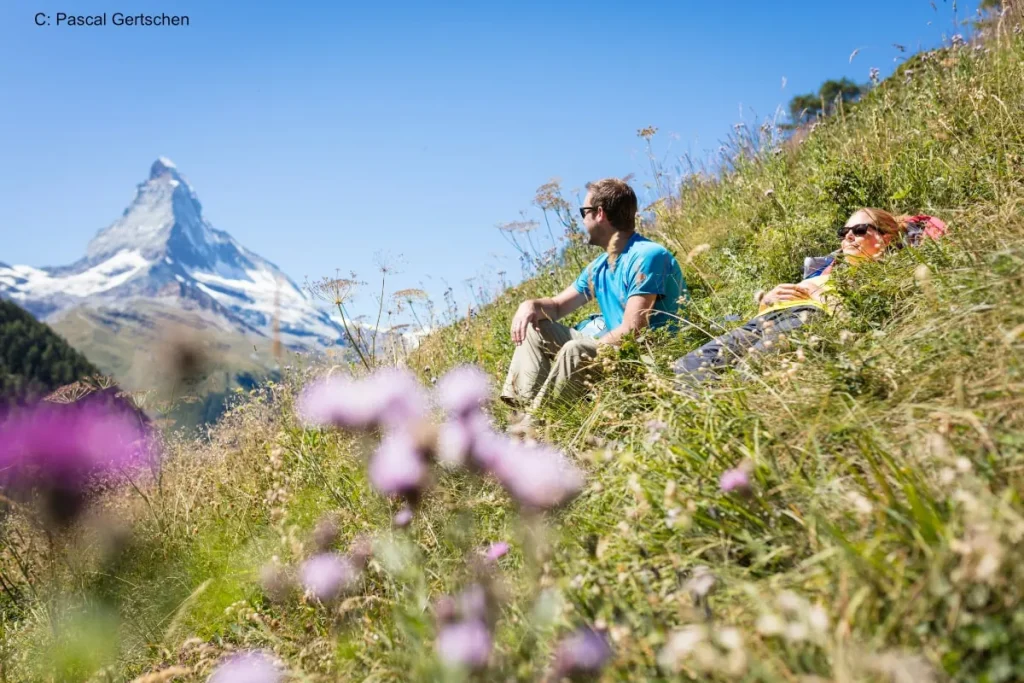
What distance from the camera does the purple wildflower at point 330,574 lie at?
6.16 feet

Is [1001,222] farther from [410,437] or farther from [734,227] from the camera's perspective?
[734,227]

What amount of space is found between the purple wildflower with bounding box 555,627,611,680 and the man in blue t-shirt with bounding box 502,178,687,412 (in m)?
1.72

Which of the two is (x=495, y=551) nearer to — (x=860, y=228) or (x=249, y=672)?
(x=249, y=672)

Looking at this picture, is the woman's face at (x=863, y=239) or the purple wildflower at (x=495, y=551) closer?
the purple wildflower at (x=495, y=551)

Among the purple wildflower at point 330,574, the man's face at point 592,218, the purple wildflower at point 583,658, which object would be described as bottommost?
the purple wildflower at point 583,658

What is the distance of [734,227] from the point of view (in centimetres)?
589

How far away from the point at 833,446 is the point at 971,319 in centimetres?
62

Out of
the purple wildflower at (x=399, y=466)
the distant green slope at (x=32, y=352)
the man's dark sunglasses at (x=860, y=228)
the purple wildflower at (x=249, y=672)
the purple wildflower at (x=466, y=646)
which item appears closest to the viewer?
the purple wildflower at (x=466, y=646)

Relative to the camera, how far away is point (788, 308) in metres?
3.25

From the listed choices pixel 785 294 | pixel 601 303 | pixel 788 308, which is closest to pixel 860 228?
pixel 785 294

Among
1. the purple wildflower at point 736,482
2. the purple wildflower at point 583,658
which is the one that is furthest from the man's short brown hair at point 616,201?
the purple wildflower at point 583,658

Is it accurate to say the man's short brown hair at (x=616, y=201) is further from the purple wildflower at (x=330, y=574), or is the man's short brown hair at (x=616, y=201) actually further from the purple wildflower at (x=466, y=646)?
the purple wildflower at (x=466, y=646)

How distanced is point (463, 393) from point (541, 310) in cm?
222

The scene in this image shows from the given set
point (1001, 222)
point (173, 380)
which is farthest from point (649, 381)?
point (173, 380)
